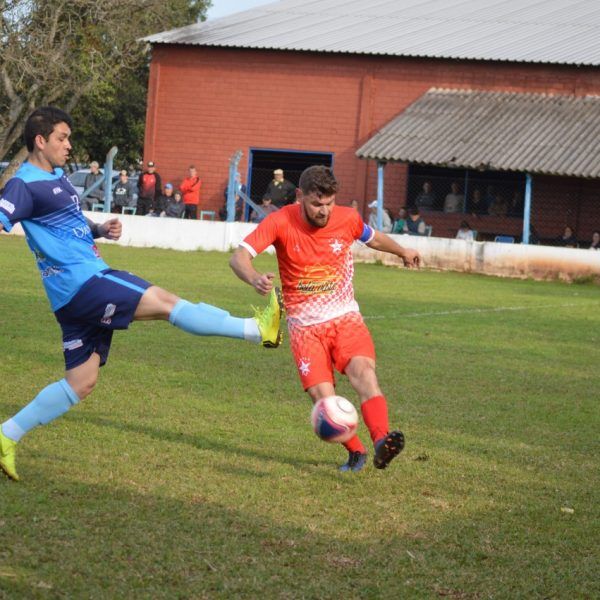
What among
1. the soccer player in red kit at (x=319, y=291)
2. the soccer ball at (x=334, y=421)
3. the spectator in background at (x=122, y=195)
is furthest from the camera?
the spectator in background at (x=122, y=195)

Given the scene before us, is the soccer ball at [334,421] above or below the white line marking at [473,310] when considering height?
above

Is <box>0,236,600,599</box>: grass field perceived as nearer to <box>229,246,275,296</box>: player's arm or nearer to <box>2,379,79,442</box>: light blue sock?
<box>2,379,79,442</box>: light blue sock

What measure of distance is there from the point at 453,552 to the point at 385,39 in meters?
29.5

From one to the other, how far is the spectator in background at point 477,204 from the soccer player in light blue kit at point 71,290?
24.6 metres

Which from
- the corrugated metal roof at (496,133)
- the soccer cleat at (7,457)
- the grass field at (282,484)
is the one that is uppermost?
the corrugated metal roof at (496,133)

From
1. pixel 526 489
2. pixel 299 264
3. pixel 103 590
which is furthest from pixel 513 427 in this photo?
pixel 103 590

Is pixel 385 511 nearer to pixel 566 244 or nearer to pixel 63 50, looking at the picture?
pixel 566 244

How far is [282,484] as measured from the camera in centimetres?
659

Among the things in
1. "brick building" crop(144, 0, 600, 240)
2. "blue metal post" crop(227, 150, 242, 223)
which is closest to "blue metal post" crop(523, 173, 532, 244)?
"brick building" crop(144, 0, 600, 240)

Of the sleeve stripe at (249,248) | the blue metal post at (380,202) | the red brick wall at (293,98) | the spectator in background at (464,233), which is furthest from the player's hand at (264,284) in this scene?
the red brick wall at (293,98)

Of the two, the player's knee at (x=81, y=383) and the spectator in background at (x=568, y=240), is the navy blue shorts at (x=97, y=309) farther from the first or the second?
the spectator in background at (x=568, y=240)

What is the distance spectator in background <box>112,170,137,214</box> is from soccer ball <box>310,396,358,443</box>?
82.5 feet

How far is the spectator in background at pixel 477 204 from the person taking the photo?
100ft

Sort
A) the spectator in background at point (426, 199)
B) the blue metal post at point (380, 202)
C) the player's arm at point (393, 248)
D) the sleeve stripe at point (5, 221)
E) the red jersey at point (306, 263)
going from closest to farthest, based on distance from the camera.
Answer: the sleeve stripe at point (5, 221), the red jersey at point (306, 263), the player's arm at point (393, 248), the blue metal post at point (380, 202), the spectator in background at point (426, 199)
